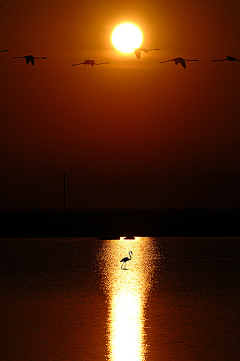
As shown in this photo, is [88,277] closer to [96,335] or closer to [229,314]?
[229,314]

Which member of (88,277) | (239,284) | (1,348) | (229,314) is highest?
(88,277)

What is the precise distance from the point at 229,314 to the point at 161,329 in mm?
3257

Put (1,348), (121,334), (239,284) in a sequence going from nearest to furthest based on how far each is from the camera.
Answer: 1. (1,348)
2. (121,334)
3. (239,284)

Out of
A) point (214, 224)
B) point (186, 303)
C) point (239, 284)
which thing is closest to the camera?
point (186, 303)

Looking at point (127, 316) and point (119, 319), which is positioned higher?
point (127, 316)

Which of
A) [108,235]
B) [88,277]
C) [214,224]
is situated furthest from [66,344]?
[214,224]

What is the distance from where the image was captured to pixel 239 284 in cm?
2455

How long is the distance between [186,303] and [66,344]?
7.13 meters

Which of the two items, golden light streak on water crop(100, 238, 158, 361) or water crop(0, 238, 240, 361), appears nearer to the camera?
golden light streak on water crop(100, 238, 158, 361)

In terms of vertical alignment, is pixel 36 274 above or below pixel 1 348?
above

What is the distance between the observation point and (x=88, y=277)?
27.9 metres

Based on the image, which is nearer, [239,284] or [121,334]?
[121,334]

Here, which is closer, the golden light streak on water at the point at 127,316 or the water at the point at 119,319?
the golden light streak on water at the point at 127,316

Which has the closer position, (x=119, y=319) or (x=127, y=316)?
(x=119, y=319)
